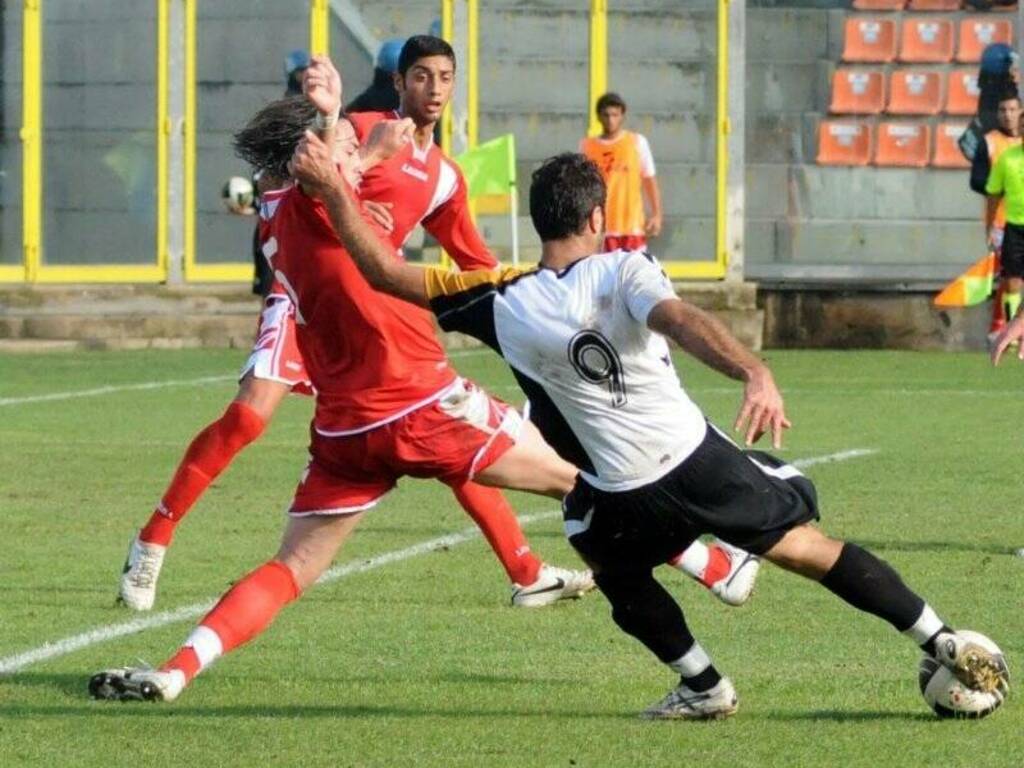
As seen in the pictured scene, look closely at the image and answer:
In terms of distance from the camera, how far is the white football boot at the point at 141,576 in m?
8.83

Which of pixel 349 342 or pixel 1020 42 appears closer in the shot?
pixel 349 342

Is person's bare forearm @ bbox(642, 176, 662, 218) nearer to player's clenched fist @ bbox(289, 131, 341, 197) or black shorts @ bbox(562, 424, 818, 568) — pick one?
player's clenched fist @ bbox(289, 131, 341, 197)

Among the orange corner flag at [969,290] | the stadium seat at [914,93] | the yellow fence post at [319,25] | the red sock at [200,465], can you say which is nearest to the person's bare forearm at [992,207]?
the orange corner flag at [969,290]

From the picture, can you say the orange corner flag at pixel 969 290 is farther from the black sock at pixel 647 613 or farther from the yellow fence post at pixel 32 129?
the black sock at pixel 647 613

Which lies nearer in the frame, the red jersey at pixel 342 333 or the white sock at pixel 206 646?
the white sock at pixel 206 646

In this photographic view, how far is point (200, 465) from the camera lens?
30.2 feet

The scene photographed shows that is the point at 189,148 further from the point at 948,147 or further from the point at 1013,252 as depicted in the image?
the point at 1013,252

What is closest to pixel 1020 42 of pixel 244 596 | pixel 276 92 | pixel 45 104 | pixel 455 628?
pixel 276 92

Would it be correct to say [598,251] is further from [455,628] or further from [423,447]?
[455,628]

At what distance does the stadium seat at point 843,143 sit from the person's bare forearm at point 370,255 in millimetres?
18192

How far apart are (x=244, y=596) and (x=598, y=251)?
1325mm

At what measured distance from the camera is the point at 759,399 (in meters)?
5.84

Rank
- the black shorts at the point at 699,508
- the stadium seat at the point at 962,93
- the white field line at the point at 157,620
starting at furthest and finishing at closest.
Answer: the stadium seat at the point at 962,93, the white field line at the point at 157,620, the black shorts at the point at 699,508

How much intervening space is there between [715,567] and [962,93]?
18.2 meters
